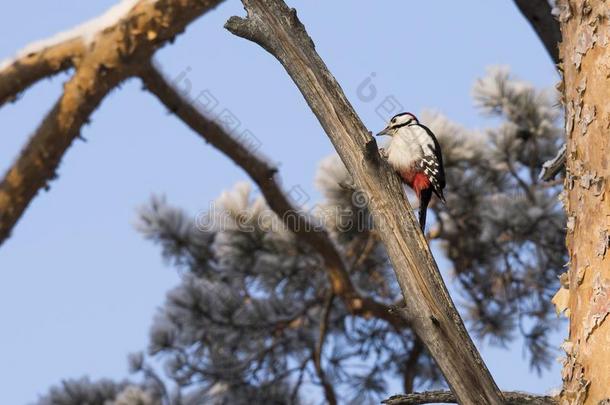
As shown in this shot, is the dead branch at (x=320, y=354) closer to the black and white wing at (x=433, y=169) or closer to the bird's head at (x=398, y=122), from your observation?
the bird's head at (x=398, y=122)

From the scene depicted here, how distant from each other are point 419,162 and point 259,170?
119 cm

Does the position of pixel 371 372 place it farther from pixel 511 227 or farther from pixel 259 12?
pixel 259 12

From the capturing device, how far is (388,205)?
7.66 feet

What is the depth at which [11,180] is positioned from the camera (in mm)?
4305

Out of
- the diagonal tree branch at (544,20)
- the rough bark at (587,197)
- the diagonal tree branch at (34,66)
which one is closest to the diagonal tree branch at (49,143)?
the diagonal tree branch at (34,66)

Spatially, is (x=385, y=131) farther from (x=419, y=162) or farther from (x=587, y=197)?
(x=587, y=197)

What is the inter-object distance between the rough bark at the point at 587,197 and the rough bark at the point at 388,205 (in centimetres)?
24

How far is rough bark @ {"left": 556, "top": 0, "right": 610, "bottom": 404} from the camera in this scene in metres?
2.35

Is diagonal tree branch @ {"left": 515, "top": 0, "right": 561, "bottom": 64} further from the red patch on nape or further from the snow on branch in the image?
the snow on branch

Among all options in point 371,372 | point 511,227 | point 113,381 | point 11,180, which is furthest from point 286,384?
point 11,180

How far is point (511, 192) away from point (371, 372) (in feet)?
3.84

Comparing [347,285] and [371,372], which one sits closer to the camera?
[347,285]

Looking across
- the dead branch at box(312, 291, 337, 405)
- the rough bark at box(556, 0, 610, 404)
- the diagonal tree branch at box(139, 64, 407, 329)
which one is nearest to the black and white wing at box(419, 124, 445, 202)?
the rough bark at box(556, 0, 610, 404)
